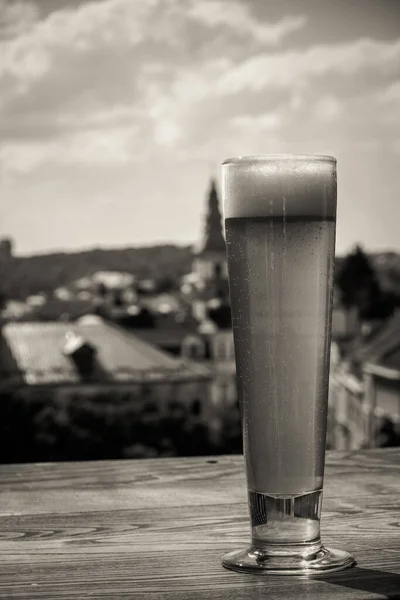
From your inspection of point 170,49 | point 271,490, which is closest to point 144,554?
point 271,490

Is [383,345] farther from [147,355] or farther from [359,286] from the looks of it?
[359,286]

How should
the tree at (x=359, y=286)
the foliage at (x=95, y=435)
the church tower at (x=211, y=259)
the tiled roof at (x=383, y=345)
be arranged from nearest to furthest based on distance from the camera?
the foliage at (x=95, y=435) < the tiled roof at (x=383, y=345) < the tree at (x=359, y=286) < the church tower at (x=211, y=259)

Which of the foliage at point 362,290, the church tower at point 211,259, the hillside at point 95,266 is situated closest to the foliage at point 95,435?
the hillside at point 95,266

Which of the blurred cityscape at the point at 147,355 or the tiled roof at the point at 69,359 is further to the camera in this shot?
the tiled roof at the point at 69,359

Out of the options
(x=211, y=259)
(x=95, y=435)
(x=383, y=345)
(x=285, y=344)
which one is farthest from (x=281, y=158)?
(x=211, y=259)

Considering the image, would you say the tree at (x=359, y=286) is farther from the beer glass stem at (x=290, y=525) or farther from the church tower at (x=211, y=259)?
the beer glass stem at (x=290, y=525)

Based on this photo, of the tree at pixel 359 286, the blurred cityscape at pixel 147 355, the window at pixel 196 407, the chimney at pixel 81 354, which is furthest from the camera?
the tree at pixel 359 286

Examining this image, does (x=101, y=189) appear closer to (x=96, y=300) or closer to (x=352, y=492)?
(x=96, y=300)
